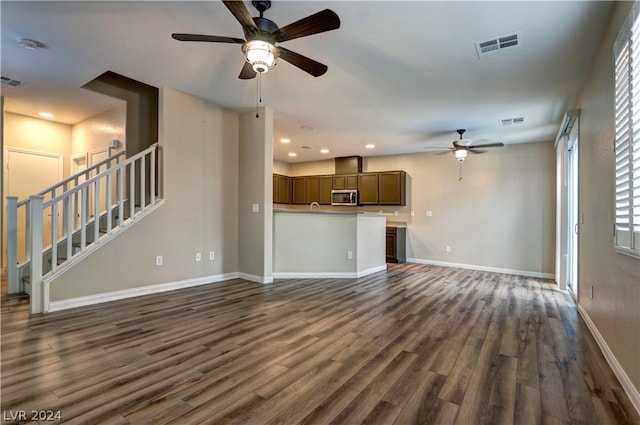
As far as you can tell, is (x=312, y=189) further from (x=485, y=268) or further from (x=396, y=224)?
(x=485, y=268)

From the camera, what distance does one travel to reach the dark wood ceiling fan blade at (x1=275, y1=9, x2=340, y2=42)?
193 centimetres

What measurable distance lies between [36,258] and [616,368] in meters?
5.20

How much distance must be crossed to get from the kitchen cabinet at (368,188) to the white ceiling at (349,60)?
A: 238cm

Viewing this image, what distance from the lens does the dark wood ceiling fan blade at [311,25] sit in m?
1.93

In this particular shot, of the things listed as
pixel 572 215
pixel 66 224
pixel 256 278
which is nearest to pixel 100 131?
pixel 66 224

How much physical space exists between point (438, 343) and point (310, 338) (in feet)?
3.63

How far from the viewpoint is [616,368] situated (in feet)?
6.91

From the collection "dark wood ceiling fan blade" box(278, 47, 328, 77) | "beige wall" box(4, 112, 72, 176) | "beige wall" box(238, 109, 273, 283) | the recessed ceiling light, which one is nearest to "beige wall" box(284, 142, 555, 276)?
"beige wall" box(238, 109, 273, 283)

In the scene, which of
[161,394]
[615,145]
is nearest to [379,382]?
[161,394]

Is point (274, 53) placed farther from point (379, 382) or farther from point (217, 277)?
point (217, 277)

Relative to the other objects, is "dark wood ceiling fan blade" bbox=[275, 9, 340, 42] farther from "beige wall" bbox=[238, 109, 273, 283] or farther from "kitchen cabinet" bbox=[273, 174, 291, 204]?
"kitchen cabinet" bbox=[273, 174, 291, 204]

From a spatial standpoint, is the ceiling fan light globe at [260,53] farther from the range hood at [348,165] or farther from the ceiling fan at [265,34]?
the range hood at [348,165]

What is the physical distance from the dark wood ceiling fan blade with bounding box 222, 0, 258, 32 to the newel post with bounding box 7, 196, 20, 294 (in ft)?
12.9

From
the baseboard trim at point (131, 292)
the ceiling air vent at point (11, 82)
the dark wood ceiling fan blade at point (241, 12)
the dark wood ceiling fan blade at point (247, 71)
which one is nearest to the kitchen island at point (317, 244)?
the baseboard trim at point (131, 292)
